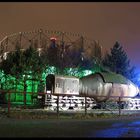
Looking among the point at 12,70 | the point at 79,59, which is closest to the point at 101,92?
the point at 12,70

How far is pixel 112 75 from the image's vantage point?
3612cm

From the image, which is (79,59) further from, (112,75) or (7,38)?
(112,75)

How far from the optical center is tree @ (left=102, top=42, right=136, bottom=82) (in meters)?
71.8

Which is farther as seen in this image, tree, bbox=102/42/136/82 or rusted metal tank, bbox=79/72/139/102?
tree, bbox=102/42/136/82

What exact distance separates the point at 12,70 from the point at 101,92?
43.4 ft

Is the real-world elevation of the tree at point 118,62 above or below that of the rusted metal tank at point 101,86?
above

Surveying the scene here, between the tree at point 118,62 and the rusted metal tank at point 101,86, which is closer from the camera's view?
the rusted metal tank at point 101,86

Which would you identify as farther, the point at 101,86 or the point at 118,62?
the point at 118,62

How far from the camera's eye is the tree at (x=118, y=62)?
71.8m

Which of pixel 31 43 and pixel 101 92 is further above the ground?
pixel 31 43

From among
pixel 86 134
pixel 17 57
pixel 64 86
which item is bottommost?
pixel 86 134

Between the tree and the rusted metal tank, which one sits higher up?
the tree

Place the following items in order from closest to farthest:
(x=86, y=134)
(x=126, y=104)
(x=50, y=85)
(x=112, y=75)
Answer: (x=86, y=134), (x=50, y=85), (x=112, y=75), (x=126, y=104)

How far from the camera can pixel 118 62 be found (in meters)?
74.6
